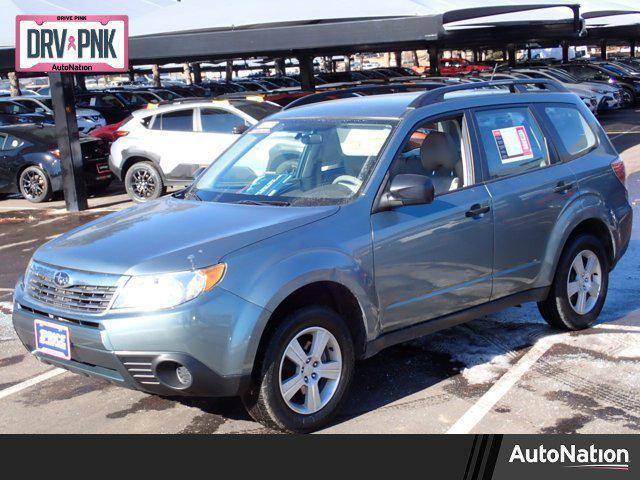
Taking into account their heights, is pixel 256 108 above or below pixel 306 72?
below

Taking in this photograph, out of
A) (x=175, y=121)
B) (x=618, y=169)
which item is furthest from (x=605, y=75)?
(x=618, y=169)

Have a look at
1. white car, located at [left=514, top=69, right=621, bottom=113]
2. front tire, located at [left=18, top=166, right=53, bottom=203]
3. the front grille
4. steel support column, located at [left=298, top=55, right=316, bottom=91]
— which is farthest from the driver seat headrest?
steel support column, located at [left=298, top=55, right=316, bottom=91]

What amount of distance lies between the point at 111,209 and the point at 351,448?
10613 millimetres

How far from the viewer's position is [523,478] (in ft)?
13.5

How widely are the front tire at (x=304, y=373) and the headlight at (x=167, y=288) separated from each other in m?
0.45

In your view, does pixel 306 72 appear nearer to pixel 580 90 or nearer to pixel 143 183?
pixel 580 90

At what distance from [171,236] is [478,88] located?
2.64 meters

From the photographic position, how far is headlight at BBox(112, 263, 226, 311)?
4352mm

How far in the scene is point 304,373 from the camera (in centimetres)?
473

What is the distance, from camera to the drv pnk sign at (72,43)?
13.8m

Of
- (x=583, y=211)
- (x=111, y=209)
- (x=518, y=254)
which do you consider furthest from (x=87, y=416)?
(x=111, y=209)

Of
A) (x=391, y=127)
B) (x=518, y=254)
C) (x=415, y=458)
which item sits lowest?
(x=415, y=458)

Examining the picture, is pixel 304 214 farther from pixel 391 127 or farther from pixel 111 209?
pixel 111 209

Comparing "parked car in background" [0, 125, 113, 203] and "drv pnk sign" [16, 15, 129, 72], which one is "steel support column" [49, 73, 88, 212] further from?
"parked car in background" [0, 125, 113, 203]
